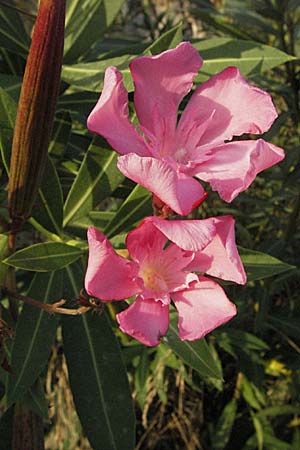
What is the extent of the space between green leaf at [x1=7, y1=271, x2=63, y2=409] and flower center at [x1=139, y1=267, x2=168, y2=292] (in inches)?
8.1

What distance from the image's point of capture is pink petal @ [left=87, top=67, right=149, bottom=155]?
52 cm

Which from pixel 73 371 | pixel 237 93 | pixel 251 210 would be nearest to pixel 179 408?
pixel 251 210

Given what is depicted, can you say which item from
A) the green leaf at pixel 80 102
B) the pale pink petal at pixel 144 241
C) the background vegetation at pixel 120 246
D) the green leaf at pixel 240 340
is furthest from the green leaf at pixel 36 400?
the green leaf at pixel 240 340

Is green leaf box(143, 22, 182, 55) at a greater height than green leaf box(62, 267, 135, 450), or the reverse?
green leaf box(143, 22, 182, 55)

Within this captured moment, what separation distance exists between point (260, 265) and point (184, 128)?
0.20 meters

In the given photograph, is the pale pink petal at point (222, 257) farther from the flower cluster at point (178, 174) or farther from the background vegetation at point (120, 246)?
the background vegetation at point (120, 246)

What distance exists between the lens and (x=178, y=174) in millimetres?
536

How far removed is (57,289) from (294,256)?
0.66 meters

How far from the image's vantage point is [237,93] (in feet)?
1.97

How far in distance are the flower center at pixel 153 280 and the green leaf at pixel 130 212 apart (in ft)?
0.48

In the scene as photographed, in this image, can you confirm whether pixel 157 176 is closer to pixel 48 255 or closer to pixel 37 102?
pixel 37 102

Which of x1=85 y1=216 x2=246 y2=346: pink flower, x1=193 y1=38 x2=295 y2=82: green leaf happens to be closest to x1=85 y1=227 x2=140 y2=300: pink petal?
x1=85 y1=216 x2=246 y2=346: pink flower

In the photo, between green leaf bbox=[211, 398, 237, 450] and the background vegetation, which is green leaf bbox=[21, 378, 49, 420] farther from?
green leaf bbox=[211, 398, 237, 450]

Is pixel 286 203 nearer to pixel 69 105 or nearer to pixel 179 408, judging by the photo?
pixel 179 408
